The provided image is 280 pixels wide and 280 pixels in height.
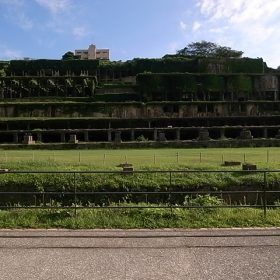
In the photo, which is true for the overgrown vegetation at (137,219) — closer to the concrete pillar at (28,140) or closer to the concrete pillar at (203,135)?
the concrete pillar at (28,140)

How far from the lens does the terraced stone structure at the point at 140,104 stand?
5547cm

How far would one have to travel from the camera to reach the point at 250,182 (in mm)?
21516

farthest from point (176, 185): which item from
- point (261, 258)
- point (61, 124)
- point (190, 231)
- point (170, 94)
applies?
point (170, 94)

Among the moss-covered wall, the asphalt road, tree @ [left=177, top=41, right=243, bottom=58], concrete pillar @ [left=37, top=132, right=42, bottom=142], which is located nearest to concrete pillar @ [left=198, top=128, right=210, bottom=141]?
the moss-covered wall

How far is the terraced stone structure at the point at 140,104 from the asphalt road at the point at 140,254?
38.9 m

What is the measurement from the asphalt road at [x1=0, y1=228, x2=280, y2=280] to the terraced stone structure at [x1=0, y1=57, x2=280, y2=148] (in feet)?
128

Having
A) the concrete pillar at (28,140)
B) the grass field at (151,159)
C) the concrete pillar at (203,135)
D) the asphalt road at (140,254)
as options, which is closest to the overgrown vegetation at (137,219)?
the asphalt road at (140,254)

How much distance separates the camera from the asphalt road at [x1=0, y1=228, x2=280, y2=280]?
677 centimetres

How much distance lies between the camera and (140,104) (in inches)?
2650

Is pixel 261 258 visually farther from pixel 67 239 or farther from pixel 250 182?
pixel 250 182

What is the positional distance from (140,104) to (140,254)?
60039 millimetres

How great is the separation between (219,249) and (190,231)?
1.24 m

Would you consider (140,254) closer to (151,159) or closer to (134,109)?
(151,159)

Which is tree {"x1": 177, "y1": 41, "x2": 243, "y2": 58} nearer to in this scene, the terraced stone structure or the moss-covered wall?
the terraced stone structure
